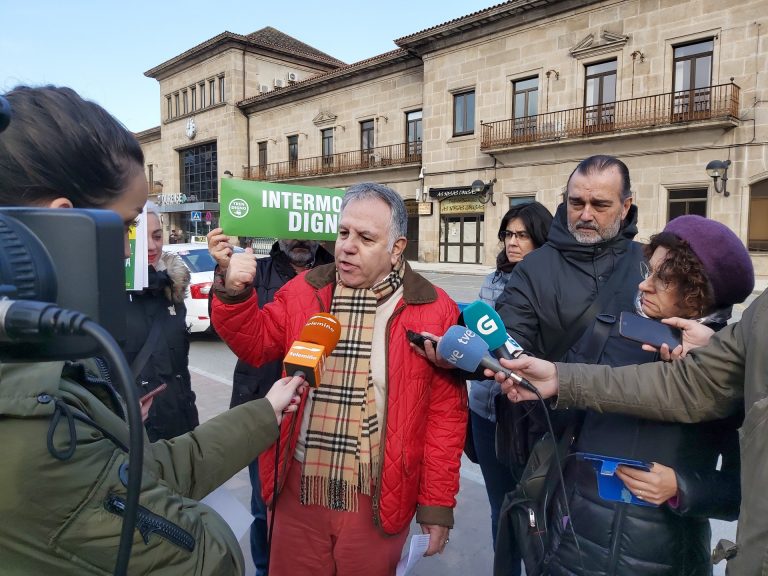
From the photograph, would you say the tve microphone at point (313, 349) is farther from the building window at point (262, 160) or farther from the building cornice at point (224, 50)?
the building cornice at point (224, 50)

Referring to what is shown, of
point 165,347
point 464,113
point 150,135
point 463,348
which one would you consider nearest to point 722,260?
Answer: point 463,348

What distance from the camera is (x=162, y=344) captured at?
2.54m

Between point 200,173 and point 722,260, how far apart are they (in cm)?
3514

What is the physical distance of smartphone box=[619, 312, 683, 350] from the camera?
1.59 metres

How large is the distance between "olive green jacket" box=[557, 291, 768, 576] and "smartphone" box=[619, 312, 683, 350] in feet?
0.24

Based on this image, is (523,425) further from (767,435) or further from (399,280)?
(767,435)

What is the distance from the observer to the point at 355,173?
24016 mm

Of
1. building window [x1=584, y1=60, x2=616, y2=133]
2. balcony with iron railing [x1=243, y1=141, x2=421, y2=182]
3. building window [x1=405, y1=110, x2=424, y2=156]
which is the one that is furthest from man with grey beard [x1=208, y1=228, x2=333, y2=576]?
building window [x1=405, y1=110, x2=424, y2=156]

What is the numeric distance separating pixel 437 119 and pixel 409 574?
20046 mm

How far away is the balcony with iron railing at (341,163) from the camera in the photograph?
890 inches

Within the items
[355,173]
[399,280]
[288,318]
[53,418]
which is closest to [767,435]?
[399,280]

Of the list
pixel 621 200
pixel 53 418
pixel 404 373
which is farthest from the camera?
pixel 621 200

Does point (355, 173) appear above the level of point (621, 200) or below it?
above

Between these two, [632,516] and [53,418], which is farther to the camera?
[632,516]
